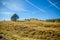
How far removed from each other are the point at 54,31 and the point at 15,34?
8.80ft

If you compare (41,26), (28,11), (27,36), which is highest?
(28,11)

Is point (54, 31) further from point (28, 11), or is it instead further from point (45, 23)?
point (28, 11)

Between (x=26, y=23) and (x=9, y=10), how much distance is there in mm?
1598

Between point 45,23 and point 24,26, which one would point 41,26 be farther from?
point 24,26

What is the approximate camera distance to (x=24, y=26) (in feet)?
31.8

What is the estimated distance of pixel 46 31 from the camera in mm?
7984

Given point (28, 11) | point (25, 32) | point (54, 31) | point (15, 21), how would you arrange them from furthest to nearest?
point (15, 21)
point (25, 32)
point (28, 11)
point (54, 31)

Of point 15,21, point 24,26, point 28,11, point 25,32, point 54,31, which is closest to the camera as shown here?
point 54,31

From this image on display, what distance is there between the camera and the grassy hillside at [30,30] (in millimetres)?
7767

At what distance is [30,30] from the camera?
355 inches

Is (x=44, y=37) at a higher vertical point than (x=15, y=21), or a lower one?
lower

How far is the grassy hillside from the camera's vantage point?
777cm

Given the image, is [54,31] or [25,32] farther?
[25,32]

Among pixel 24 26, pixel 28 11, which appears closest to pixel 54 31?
pixel 28 11
